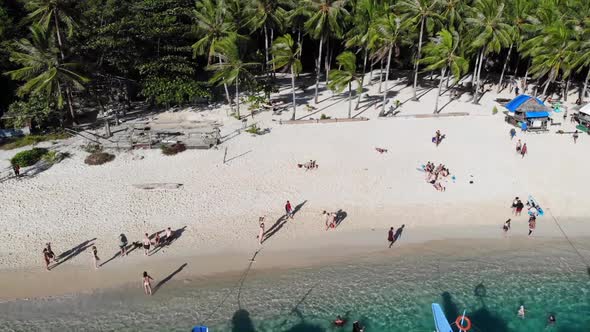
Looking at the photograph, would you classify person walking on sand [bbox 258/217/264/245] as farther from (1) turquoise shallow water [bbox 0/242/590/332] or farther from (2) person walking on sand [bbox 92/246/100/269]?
(2) person walking on sand [bbox 92/246/100/269]

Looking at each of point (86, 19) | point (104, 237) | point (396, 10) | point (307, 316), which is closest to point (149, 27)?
point (86, 19)

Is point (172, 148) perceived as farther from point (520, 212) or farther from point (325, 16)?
point (520, 212)

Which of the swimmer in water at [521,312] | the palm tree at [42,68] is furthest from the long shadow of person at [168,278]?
the palm tree at [42,68]

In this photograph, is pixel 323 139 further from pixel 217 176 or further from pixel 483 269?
pixel 483 269

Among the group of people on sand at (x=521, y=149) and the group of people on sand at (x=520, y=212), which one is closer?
the group of people on sand at (x=520, y=212)

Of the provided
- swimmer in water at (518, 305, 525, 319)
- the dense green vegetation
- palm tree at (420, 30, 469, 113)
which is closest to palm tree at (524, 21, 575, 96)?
the dense green vegetation

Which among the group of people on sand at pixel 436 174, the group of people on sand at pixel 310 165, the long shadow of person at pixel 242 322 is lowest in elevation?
the long shadow of person at pixel 242 322

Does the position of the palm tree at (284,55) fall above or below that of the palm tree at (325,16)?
below

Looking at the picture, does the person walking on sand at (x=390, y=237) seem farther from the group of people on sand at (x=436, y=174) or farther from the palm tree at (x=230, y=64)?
the palm tree at (x=230, y=64)
